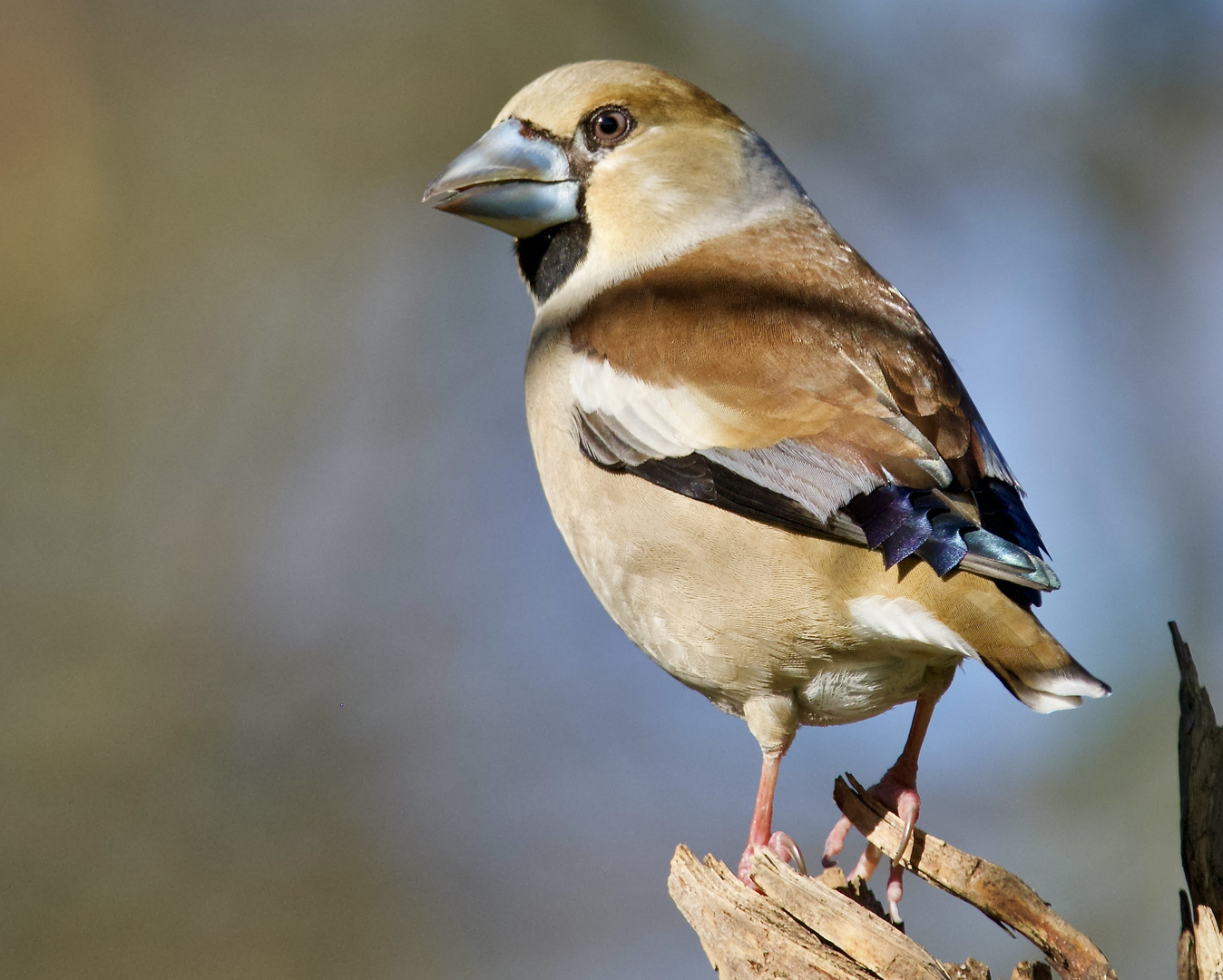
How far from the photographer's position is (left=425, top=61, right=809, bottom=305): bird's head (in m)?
3.14

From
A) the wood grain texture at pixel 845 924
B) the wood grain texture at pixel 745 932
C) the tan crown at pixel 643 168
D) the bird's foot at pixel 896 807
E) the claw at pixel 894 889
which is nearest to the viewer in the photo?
the wood grain texture at pixel 845 924

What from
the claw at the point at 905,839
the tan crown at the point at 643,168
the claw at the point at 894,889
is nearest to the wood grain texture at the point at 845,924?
the claw at the point at 905,839

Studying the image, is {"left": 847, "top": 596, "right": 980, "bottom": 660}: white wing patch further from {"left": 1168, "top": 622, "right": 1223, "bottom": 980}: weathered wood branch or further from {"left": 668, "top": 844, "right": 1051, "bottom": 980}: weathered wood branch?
{"left": 1168, "top": 622, "right": 1223, "bottom": 980}: weathered wood branch

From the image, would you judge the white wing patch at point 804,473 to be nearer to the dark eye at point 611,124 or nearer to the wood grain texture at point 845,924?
the wood grain texture at point 845,924

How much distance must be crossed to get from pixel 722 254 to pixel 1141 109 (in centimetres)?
468

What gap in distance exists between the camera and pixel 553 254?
10.6ft

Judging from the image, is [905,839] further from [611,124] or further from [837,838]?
[611,124]

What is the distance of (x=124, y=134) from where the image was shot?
21.6ft

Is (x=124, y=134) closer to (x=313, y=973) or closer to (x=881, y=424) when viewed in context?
(x=313, y=973)

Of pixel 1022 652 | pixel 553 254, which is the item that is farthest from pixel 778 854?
pixel 553 254

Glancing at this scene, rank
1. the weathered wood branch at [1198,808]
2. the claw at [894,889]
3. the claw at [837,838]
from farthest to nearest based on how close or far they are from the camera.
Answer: the claw at [837,838], the claw at [894,889], the weathered wood branch at [1198,808]

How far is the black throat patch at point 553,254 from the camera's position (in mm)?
3184

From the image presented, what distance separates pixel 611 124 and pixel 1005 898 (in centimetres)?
209

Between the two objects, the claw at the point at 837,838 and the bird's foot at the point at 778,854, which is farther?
the claw at the point at 837,838
